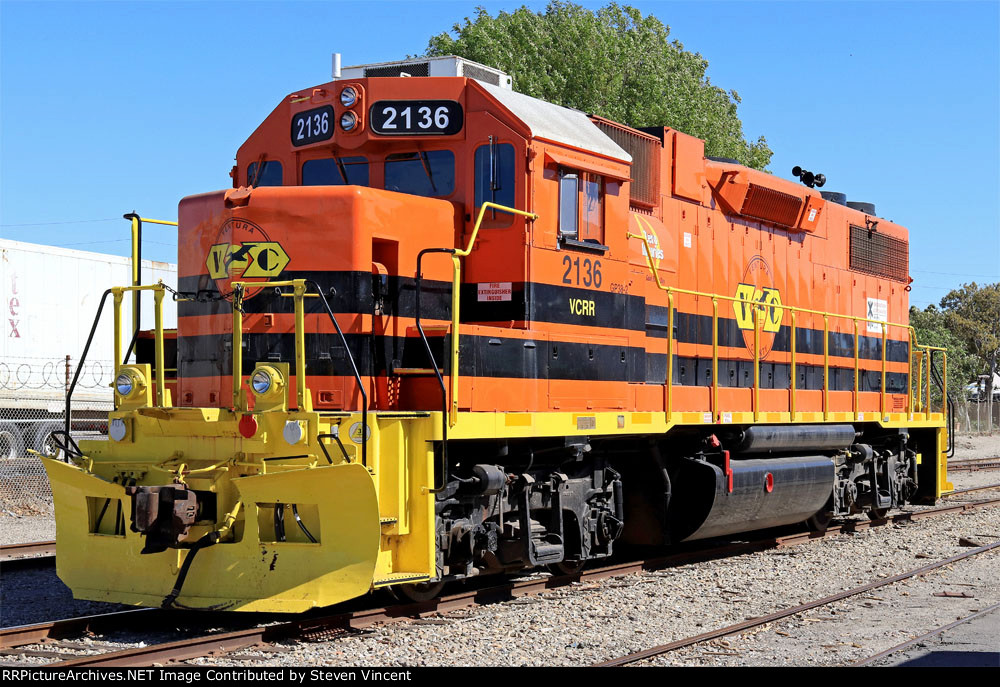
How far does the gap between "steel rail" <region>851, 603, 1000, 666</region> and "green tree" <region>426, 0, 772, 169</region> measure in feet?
80.7

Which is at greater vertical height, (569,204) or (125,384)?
(569,204)

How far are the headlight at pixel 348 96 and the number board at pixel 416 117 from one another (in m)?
0.17

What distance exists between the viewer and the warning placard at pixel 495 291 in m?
8.20

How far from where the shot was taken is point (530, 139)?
8078mm

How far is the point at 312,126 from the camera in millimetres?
8633

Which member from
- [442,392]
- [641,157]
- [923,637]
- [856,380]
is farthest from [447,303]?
[856,380]

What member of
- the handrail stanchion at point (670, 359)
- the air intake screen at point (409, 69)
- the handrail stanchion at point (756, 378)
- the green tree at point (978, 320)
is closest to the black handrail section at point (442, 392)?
the air intake screen at point (409, 69)

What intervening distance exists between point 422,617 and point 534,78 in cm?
2592

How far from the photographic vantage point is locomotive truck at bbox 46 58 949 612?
22.9ft

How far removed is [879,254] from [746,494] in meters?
6.33

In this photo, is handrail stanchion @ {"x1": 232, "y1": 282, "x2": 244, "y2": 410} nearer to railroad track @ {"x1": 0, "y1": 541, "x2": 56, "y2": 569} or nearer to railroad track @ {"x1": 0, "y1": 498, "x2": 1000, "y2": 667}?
railroad track @ {"x1": 0, "y1": 498, "x2": 1000, "y2": 667}

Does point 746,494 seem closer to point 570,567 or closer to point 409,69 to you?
point 570,567

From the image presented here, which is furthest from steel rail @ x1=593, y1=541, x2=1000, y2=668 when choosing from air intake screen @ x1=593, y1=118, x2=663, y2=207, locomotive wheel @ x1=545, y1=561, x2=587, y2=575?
air intake screen @ x1=593, y1=118, x2=663, y2=207

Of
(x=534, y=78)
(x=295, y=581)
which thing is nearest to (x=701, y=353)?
(x=295, y=581)
